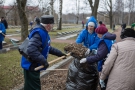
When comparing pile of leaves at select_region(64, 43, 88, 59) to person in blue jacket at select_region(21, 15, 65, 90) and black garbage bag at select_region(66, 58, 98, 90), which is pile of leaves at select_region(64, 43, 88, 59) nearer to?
black garbage bag at select_region(66, 58, 98, 90)

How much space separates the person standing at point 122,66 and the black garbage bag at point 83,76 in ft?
3.88

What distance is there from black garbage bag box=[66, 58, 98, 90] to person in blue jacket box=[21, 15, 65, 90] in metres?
1.00

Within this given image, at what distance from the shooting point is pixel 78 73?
397 cm

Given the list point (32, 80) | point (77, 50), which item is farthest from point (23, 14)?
point (32, 80)

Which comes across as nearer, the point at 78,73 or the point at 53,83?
the point at 78,73

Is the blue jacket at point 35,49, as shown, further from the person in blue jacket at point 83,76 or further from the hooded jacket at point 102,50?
the person in blue jacket at point 83,76

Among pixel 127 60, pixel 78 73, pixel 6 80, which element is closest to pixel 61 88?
pixel 78 73

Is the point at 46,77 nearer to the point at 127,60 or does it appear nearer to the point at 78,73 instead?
the point at 78,73

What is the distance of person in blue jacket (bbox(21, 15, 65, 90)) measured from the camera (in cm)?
288

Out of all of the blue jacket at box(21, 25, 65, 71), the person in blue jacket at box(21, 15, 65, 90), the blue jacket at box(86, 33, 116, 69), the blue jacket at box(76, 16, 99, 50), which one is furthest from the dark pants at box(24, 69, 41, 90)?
the blue jacket at box(76, 16, 99, 50)

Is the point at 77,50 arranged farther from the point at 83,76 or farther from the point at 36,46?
the point at 36,46

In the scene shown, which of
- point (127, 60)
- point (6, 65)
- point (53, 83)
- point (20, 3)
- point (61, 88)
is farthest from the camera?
point (20, 3)

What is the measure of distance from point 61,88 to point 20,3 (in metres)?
8.03

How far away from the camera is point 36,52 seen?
2.88 meters
